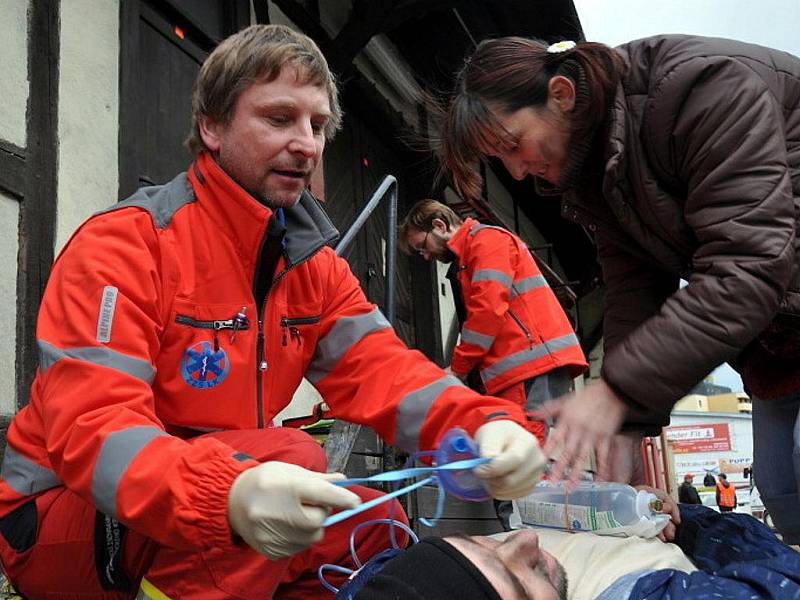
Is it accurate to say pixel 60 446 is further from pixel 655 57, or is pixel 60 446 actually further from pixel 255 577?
pixel 655 57

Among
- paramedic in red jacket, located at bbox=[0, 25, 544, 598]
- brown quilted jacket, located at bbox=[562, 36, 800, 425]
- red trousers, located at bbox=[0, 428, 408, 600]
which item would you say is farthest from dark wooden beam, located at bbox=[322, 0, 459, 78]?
red trousers, located at bbox=[0, 428, 408, 600]

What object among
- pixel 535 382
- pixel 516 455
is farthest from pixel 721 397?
pixel 516 455

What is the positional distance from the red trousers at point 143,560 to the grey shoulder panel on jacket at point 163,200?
0.54m

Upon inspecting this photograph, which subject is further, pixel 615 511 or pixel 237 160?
pixel 615 511

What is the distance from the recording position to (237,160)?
2082mm

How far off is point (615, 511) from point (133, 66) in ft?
10.6

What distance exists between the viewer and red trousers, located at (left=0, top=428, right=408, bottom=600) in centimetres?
159

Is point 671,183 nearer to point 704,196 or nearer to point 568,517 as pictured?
point 704,196

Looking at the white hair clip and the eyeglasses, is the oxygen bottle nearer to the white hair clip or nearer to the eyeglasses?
the white hair clip

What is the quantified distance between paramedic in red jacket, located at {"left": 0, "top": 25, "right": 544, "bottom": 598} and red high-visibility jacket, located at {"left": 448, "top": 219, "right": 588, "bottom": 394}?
5.42 ft

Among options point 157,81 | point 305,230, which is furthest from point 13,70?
point 305,230

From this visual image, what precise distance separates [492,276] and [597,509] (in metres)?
1.52

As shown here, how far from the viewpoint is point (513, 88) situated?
2051 mm

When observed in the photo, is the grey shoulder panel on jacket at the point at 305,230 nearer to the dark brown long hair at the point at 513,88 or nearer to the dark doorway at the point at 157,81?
the dark brown long hair at the point at 513,88
